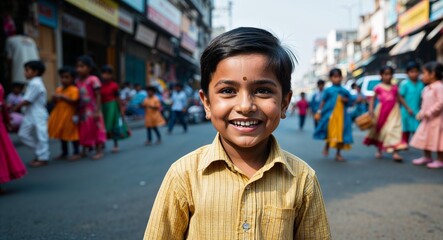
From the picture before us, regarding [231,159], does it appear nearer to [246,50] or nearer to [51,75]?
[246,50]

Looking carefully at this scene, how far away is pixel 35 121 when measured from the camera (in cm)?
681

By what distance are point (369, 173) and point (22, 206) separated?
14.5 feet

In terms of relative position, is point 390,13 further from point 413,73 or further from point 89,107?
point 89,107

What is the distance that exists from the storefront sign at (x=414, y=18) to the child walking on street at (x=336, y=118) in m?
16.2

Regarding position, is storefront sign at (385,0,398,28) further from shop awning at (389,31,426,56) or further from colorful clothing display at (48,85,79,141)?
colorful clothing display at (48,85,79,141)

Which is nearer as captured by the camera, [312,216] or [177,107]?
[312,216]

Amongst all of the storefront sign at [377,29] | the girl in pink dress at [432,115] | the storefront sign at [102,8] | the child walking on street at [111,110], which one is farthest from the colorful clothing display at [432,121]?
the storefront sign at [377,29]

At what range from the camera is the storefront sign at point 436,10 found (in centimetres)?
1936

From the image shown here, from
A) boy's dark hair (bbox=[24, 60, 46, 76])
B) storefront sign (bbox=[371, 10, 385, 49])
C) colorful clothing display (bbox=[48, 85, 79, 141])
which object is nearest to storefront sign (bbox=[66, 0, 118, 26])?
colorful clothing display (bbox=[48, 85, 79, 141])

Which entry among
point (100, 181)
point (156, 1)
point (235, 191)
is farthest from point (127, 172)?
point (156, 1)

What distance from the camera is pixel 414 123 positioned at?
7.93 m

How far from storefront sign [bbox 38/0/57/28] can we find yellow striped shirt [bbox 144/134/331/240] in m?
12.3

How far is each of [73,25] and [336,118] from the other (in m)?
11.2

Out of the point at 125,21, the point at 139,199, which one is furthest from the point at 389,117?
the point at 125,21
